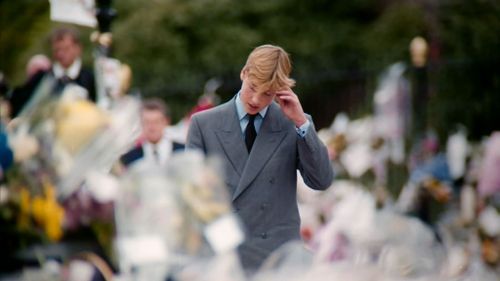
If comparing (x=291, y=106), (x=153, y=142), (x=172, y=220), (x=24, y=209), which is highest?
(x=172, y=220)

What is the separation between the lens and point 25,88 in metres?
11.2

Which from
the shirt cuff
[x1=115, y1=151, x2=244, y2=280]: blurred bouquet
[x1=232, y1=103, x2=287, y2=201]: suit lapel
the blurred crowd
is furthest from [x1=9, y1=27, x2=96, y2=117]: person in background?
[x1=115, y1=151, x2=244, y2=280]: blurred bouquet

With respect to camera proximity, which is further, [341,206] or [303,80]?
[303,80]

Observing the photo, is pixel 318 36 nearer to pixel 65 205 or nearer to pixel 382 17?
pixel 382 17

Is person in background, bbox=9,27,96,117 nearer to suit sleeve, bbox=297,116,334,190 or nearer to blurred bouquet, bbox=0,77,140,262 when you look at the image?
suit sleeve, bbox=297,116,334,190

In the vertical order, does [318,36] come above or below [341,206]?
below

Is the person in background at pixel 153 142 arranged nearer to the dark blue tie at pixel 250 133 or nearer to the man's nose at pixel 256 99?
the dark blue tie at pixel 250 133

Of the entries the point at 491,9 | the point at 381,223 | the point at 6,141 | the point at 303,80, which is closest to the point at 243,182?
the point at 381,223

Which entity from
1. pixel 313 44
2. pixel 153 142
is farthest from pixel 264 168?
pixel 313 44

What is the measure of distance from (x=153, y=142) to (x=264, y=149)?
11.9ft

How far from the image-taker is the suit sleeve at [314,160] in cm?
737

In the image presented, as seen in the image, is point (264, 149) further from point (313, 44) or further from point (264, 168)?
point (313, 44)

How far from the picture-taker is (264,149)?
24.7 ft

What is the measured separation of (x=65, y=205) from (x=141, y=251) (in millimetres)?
464
